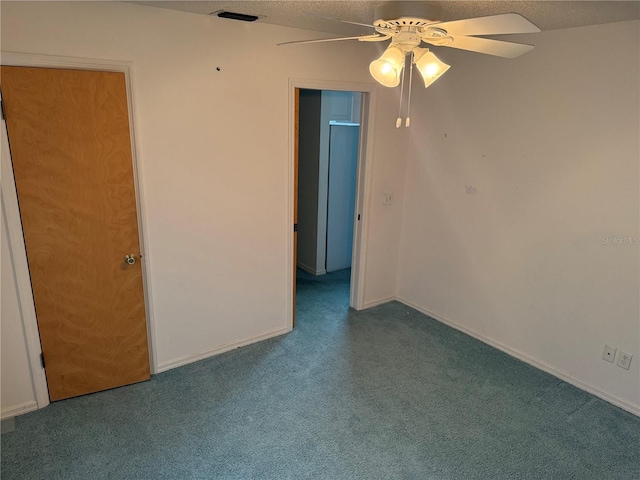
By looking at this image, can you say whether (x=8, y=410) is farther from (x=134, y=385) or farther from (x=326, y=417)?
(x=326, y=417)

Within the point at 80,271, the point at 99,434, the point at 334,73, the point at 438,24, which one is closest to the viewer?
the point at 438,24

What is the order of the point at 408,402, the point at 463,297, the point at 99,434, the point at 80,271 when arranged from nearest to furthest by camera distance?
1. the point at 99,434
2. the point at 80,271
3. the point at 408,402
4. the point at 463,297

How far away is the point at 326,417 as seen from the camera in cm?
267

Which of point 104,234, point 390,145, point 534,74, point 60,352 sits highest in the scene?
point 534,74

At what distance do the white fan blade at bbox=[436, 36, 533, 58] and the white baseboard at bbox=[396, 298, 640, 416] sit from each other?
90.4 inches

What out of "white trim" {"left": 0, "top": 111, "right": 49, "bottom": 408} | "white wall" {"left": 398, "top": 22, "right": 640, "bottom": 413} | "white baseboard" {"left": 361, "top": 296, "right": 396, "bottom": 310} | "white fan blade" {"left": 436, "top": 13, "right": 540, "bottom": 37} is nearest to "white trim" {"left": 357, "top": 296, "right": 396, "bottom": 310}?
"white baseboard" {"left": 361, "top": 296, "right": 396, "bottom": 310}

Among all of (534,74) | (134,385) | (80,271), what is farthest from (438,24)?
(134,385)

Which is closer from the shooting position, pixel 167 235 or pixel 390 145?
pixel 167 235

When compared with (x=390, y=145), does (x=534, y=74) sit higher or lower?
higher

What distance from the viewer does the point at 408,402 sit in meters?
2.84

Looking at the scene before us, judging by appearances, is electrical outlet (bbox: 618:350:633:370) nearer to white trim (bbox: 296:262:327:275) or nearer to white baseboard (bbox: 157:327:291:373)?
white baseboard (bbox: 157:327:291:373)

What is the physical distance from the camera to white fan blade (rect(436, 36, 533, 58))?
1.95 metres

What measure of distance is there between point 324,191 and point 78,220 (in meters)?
2.74

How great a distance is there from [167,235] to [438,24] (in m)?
2.07
